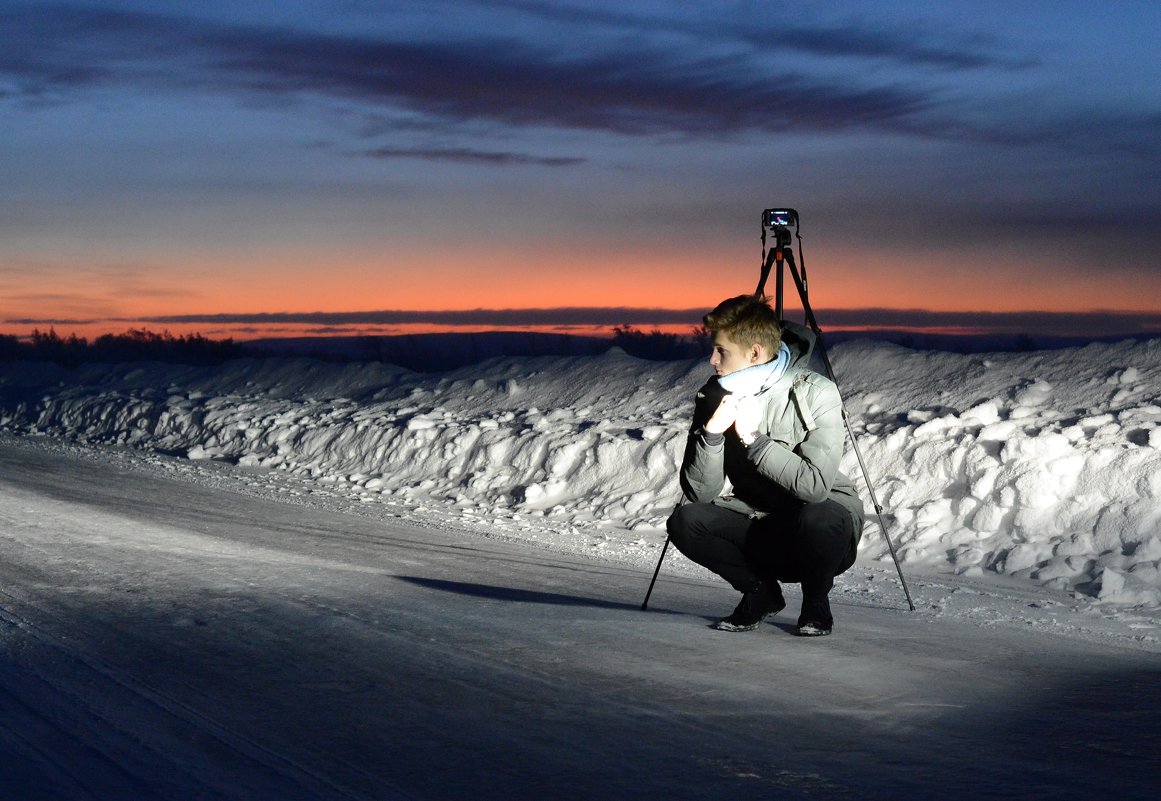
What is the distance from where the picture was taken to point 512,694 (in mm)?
5324

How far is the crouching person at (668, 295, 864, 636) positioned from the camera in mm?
6074

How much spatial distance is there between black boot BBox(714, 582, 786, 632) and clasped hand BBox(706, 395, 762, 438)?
1003 millimetres

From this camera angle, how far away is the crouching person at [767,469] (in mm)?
6074

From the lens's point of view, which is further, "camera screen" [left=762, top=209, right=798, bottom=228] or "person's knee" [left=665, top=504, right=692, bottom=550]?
"camera screen" [left=762, top=209, right=798, bottom=228]

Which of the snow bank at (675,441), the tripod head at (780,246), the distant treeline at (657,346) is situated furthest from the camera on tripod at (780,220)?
the distant treeline at (657,346)

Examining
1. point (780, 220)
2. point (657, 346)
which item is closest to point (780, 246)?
point (780, 220)

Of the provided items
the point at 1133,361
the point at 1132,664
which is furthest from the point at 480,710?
the point at 1133,361

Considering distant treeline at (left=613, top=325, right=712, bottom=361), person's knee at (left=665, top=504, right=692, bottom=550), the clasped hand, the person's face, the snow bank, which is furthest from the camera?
distant treeline at (left=613, top=325, right=712, bottom=361)

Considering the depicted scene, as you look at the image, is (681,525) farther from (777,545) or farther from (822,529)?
(822,529)

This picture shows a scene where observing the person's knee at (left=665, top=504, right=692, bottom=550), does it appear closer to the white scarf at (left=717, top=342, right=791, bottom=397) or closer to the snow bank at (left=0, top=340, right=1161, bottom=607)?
the white scarf at (left=717, top=342, right=791, bottom=397)

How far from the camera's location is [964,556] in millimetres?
9625

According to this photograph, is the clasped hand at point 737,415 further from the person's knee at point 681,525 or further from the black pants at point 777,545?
the person's knee at point 681,525

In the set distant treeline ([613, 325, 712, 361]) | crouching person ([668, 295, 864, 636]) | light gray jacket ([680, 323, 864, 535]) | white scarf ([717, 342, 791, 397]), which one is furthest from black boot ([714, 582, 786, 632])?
distant treeline ([613, 325, 712, 361])

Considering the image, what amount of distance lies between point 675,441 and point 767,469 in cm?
767
